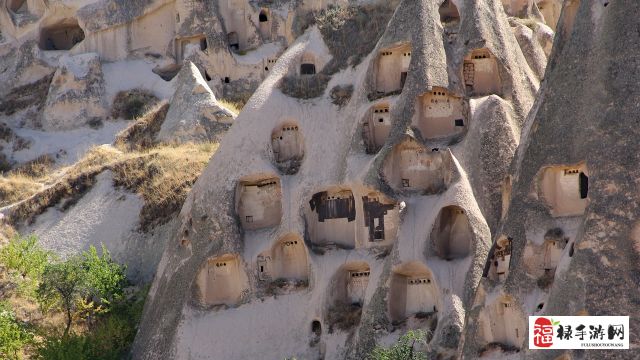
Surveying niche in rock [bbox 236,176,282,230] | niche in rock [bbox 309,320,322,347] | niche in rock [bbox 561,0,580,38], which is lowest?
niche in rock [bbox 309,320,322,347]

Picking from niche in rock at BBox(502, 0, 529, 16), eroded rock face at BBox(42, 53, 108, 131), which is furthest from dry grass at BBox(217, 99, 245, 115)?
niche in rock at BBox(502, 0, 529, 16)

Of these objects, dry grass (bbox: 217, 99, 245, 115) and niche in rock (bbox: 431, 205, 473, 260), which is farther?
dry grass (bbox: 217, 99, 245, 115)

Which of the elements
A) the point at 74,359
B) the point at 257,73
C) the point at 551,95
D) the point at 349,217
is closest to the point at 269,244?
the point at 349,217

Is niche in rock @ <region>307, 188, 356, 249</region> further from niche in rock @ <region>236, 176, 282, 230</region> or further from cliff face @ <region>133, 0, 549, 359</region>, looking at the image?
niche in rock @ <region>236, 176, 282, 230</region>

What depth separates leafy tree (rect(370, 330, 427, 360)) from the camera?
35281 mm

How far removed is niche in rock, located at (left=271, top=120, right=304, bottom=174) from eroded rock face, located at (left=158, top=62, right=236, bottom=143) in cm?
724

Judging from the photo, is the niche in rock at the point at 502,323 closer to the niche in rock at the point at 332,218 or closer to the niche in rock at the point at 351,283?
the niche in rock at the point at 351,283

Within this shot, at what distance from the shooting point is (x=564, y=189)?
3362 centimetres

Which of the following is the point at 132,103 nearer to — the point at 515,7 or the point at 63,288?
the point at 63,288

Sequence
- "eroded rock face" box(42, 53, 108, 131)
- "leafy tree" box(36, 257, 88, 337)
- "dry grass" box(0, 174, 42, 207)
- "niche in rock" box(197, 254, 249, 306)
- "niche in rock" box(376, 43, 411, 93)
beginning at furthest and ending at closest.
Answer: "eroded rock face" box(42, 53, 108, 131)
"dry grass" box(0, 174, 42, 207)
"leafy tree" box(36, 257, 88, 337)
"niche in rock" box(376, 43, 411, 93)
"niche in rock" box(197, 254, 249, 306)

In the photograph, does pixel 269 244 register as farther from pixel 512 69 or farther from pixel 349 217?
pixel 512 69

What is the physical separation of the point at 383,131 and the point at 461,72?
227cm

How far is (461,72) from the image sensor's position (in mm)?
40281

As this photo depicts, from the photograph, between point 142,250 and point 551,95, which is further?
point 142,250
